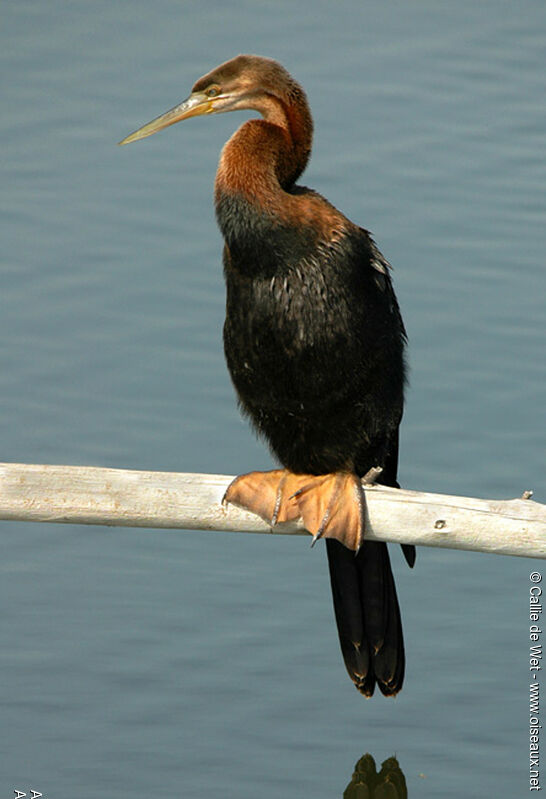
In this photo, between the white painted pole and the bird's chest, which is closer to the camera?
the white painted pole

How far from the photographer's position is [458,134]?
30.6ft

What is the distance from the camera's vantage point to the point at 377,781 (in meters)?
5.88

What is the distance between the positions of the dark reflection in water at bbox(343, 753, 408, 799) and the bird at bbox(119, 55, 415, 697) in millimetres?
864

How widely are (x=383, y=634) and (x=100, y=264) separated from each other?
11.6 ft

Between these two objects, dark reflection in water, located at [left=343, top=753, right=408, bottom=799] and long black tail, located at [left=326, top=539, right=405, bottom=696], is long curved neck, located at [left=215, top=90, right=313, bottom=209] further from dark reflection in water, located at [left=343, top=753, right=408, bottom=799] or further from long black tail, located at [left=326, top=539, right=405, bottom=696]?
dark reflection in water, located at [left=343, top=753, right=408, bottom=799]

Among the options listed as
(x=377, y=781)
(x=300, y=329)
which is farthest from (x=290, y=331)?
(x=377, y=781)

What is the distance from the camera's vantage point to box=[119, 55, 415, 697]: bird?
483 centimetres

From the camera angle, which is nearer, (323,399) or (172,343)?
(323,399)

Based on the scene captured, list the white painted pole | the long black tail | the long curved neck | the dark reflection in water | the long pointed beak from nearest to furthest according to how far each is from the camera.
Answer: the white painted pole
the long curved neck
the long pointed beak
the long black tail
the dark reflection in water

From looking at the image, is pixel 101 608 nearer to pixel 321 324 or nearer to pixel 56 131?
pixel 321 324

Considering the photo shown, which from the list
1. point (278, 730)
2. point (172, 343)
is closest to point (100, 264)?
point (172, 343)

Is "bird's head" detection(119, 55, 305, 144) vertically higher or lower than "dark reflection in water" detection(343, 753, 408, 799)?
higher

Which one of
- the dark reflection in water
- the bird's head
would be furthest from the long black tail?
the bird's head

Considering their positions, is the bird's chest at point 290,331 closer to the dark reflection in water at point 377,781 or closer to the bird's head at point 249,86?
the bird's head at point 249,86
